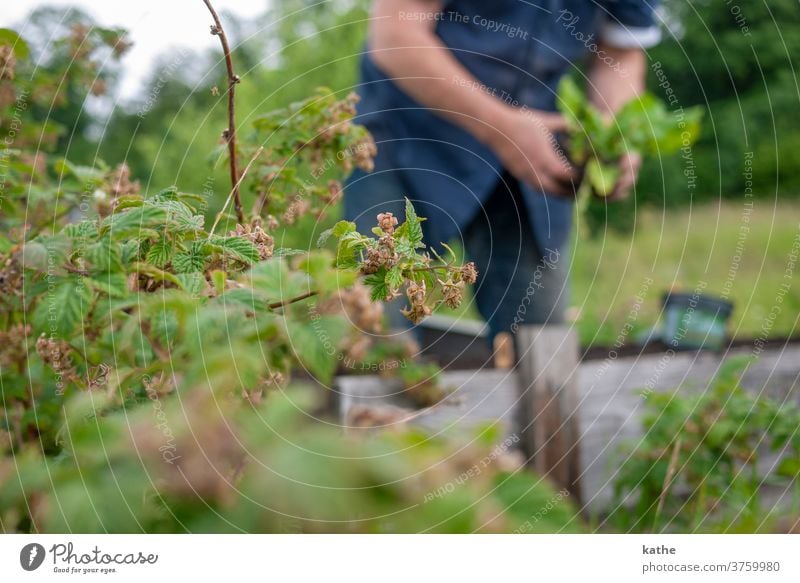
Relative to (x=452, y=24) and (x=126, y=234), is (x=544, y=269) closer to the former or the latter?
(x=452, y=24)

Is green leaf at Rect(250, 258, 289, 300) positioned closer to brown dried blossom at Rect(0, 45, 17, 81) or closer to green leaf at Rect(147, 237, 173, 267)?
green leaf at Rect(147, 237, 173, 267)

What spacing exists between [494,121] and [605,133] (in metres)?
0.41

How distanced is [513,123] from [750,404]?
2.22 feet

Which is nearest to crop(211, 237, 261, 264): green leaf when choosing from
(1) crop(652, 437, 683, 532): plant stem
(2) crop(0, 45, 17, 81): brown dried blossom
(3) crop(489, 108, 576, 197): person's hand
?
(2) crop(0, 45, 17, 81): brown dried blossom

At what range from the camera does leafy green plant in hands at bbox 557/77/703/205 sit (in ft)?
6.23

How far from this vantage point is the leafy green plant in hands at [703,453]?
129 centimetres

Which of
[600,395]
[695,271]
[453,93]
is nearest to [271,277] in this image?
[453,93]

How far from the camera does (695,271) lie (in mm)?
Result: 4523

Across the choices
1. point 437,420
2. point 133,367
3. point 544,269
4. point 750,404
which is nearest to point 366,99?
point 544,269

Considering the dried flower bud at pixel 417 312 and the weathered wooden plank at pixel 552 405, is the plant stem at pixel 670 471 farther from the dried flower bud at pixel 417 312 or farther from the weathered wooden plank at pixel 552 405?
the dried flower bud at pixel 417 312

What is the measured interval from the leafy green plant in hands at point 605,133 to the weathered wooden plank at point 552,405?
1.86 ft

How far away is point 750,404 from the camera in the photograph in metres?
1.34

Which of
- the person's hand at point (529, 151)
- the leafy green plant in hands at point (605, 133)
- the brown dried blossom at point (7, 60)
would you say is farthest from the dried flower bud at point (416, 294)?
the leafy green plant in hands at point (605, 133)

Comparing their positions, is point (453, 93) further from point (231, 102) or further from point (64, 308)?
point (64, 308)
